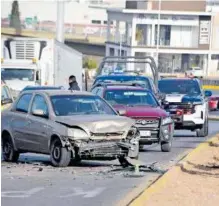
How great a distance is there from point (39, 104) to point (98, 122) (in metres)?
1.87

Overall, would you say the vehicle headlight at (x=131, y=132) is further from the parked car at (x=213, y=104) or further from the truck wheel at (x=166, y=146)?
the parked car at (x=213, y=104)

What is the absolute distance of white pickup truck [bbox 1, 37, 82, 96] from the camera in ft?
123

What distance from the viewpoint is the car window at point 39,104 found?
18538 mm

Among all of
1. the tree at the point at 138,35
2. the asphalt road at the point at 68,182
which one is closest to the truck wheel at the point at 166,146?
the asphalt road at the point at 68,182

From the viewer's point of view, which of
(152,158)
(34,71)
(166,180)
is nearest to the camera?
(166,180)

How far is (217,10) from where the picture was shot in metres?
101

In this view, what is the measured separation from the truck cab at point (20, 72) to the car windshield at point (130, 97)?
13.8 m

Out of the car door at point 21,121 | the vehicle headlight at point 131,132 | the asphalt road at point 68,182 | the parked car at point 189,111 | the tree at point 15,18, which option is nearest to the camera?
the asphalt road at point 68,182

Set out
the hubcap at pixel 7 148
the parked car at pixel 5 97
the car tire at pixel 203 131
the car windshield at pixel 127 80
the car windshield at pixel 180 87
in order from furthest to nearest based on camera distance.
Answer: the car windshield at pixel 180 87, the car windshield at pixel 127 80, the car tire at pixel 203 131, the parked car at pixel 5 97, the hubcap at pixel 7 148

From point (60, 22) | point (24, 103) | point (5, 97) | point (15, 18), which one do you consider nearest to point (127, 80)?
point (5, 97)

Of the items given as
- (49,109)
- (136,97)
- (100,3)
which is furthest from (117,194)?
(100,3)

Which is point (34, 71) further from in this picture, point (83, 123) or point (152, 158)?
point (83, 123)

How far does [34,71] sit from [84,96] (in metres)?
19.0

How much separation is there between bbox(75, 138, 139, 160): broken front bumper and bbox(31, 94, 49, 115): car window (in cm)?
143
